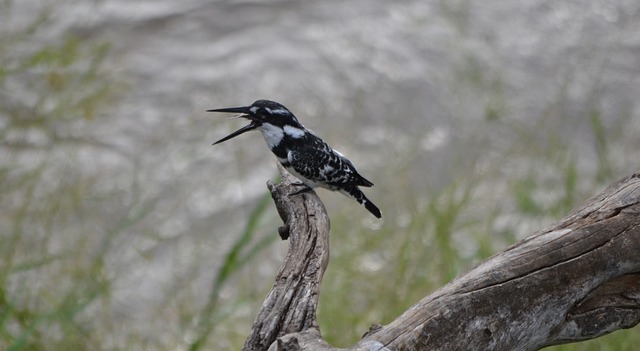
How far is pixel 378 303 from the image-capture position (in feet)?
13.6

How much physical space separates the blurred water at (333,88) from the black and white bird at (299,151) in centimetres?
181

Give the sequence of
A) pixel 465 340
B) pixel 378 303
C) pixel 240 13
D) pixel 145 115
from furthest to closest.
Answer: pixel 240 13, pixel 145 115, pixel 378 303, pixel 465 340

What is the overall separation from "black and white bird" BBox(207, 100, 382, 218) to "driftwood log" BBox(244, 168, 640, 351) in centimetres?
58

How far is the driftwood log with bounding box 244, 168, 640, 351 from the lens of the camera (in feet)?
6.70

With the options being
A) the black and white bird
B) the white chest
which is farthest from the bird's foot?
the white chest

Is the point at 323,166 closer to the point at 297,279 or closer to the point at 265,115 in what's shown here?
the point at 265,115

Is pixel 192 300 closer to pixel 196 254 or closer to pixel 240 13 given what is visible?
pixel 196 254

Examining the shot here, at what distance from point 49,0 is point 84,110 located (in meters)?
1.81

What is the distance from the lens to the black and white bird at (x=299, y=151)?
2.83m

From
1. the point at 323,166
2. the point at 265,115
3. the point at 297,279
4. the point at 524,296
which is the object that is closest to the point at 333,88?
the point at 323,166

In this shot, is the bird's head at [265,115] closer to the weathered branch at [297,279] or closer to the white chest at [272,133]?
the white chest at [272,133]

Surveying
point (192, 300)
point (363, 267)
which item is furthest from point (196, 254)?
point (363, 267)

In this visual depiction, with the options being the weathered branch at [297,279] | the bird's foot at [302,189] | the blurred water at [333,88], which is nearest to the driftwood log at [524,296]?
the weathered branch at [297,279]

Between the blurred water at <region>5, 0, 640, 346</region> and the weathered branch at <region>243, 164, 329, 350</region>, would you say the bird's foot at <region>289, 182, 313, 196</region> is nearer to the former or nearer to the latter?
the weathered branch at <region>243, 164, 329, 350</region>
